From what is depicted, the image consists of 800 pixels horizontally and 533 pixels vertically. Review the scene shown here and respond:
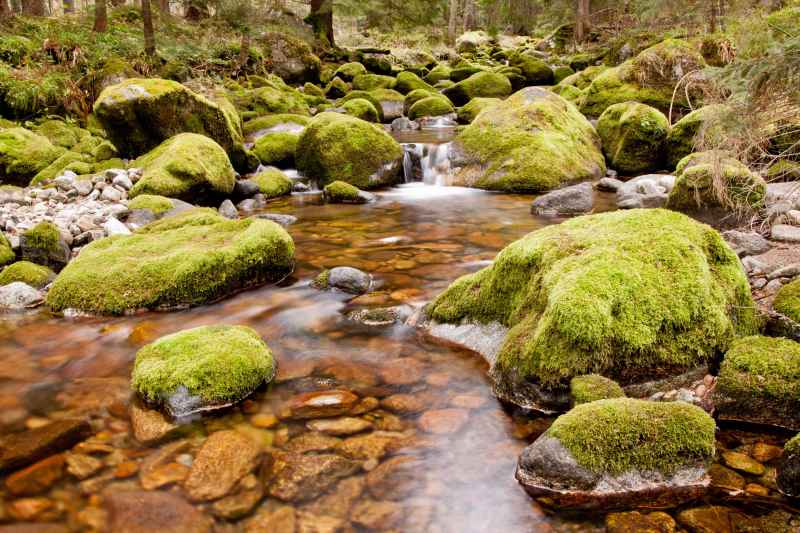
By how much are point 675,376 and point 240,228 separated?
4819mm

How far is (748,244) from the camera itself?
5.82m

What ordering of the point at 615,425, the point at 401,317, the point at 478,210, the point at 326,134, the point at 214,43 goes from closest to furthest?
the point at 615,425, the point at 401,317, the point at 478,210, the point at 326,134, the point at 214,43

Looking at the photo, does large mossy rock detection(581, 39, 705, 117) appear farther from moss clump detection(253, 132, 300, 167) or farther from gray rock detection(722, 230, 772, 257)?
gray rock detection(722, 230, 772, 257)

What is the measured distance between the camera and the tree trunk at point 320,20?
91.1 feet

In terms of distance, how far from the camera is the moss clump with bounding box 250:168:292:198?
453 inches

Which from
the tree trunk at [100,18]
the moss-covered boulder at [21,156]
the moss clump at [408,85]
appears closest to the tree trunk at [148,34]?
the tree trunk at [100,18]

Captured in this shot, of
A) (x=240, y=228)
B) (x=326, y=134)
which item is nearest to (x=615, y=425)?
(x=240, y=228)

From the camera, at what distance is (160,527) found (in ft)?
9.42

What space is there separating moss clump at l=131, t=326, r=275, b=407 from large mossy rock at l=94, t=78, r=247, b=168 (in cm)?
807

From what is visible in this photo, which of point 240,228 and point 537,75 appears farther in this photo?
point 537,75

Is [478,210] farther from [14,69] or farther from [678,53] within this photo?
[14,69]

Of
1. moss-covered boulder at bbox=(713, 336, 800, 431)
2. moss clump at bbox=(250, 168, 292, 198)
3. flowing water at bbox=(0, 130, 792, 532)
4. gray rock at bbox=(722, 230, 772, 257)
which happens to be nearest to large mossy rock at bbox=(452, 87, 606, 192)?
moss clump at bbox=(250, 168, 292, 198)

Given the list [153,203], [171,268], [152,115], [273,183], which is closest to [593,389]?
[171,268]

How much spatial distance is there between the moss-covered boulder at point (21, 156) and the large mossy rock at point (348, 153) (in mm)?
5284
